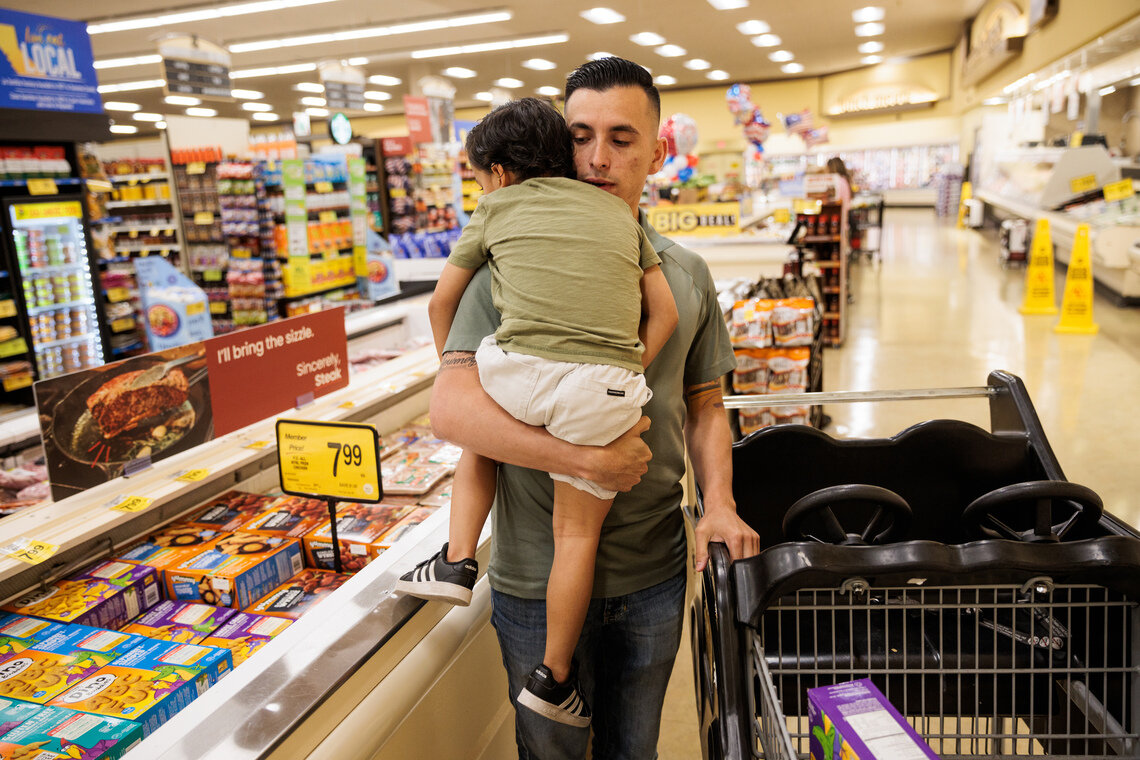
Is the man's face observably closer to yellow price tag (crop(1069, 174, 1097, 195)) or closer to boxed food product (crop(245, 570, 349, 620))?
boxed food product (crop(245, 570, 349, 620))

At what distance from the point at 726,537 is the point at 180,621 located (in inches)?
53.6

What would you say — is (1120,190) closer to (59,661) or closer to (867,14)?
(867,14)

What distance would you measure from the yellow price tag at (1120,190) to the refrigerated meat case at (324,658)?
34.9ft

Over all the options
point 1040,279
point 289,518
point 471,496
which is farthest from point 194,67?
point 1040,279

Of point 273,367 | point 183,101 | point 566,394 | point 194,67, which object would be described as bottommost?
point 273,367

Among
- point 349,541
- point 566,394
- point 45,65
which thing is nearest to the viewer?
point 566,394

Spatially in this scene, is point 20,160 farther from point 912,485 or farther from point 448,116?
point 448,116

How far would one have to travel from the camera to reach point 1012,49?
14.3 metres

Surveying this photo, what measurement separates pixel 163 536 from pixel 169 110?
950 inches

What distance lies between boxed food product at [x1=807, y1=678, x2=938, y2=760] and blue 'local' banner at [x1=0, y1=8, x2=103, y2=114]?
22.8ft

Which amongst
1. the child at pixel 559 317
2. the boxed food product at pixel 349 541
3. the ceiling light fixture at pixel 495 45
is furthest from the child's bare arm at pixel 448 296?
the ceiling light fixture at pixel 495 45

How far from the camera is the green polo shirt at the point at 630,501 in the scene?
1412 mm

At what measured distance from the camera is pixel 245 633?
6.01 feet

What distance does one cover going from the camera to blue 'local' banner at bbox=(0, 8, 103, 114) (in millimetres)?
5758
